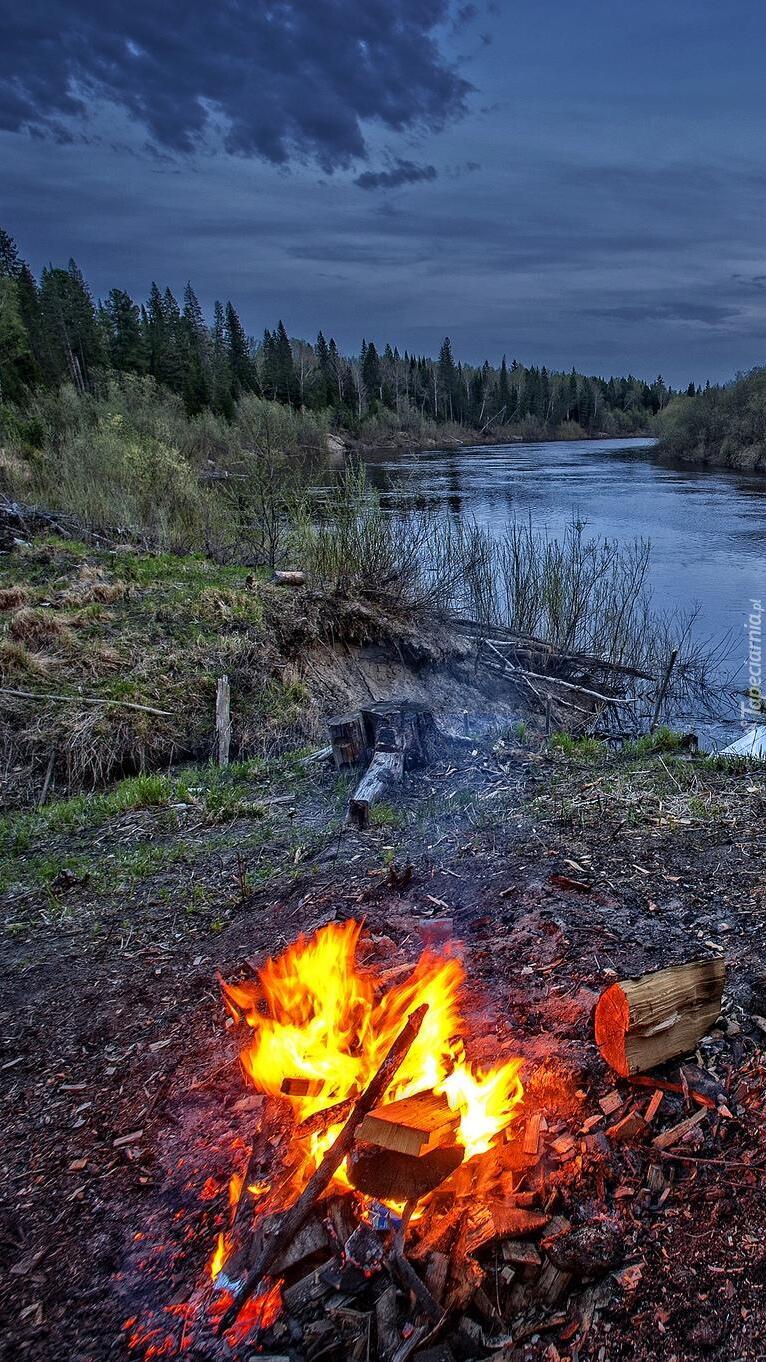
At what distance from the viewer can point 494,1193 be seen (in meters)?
2.06

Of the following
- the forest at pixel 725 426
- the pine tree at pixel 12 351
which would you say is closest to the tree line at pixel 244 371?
the pine tree at pixel 12 351

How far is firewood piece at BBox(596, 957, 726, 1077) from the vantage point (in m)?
2.41

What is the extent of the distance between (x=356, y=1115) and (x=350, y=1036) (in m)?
0.48

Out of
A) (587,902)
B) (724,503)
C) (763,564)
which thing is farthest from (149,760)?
(724,503)

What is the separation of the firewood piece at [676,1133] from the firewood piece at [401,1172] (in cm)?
65

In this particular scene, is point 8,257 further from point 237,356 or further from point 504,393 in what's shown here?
point 504,393

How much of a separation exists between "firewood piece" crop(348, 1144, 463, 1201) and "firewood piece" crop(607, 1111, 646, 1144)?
52 cm

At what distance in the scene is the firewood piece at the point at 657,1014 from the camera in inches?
95.0

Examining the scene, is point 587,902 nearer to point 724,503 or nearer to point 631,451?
point 724,503

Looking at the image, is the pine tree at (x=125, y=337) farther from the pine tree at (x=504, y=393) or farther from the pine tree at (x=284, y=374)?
the pine tree at (x=504, y=393)

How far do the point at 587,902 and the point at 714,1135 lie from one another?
146 centimetres

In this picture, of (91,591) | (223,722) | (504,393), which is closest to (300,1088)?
(223,722)

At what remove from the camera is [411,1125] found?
208 centimetres

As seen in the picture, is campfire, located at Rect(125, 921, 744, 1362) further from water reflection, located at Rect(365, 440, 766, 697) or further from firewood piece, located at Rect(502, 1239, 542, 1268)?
water reflection, located at Rect(365, 440, 766, 697)
